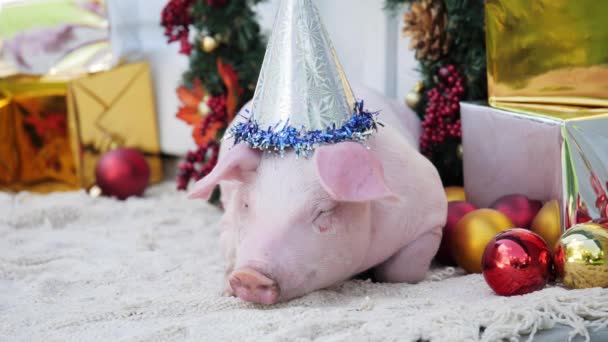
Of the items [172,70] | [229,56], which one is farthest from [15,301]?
[172,70]

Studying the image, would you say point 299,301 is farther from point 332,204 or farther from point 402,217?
point 402,217

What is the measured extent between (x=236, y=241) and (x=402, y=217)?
37 cm

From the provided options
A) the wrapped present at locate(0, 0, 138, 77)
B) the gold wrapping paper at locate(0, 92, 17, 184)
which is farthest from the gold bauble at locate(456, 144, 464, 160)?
the gold wrapping paper at locate(0, 92, 17, 184)

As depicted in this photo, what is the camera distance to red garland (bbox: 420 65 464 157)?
2.22 metres

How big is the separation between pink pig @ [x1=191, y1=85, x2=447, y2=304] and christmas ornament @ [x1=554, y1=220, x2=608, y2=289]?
0.34 metres

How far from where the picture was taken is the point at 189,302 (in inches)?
62.7

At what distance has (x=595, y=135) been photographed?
5.50 ft

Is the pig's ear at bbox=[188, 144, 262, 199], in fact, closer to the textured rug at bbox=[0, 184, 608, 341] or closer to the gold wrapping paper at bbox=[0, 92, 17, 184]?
the textured rug at bbox=[0, 184, 608, 341]

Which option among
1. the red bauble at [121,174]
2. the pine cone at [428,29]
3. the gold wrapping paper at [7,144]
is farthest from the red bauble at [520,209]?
the gold wrapping paper at [7,144]

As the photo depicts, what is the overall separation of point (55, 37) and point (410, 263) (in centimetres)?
197

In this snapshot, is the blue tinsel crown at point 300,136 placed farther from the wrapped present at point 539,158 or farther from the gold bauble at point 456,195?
the gold bauble at point 456,195

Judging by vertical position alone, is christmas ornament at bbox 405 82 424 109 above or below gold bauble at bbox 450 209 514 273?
above

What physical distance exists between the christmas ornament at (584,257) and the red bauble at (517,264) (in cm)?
4

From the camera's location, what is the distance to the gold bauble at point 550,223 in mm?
1752
